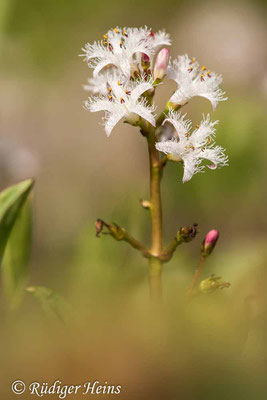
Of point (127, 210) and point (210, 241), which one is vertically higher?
point (127, 210)

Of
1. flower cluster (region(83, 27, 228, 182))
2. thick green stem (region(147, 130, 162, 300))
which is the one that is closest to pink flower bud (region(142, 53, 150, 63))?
flower cluster (region(83, 27, 228, 182))

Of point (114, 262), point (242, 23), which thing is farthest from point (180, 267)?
point (242, 23)

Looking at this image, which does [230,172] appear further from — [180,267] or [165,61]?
[165,61]

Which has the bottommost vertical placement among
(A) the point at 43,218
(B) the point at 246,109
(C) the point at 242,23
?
(A) the point at 43,218

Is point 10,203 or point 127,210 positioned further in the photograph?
point 127,210

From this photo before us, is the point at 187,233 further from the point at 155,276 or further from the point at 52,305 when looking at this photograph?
the point at 52,305

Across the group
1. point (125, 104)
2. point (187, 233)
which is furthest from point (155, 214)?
point (125, 104)

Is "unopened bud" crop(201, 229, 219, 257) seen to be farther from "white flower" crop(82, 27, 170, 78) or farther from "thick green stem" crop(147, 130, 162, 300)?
"white flower" crop(82, 27, 170, 78)
